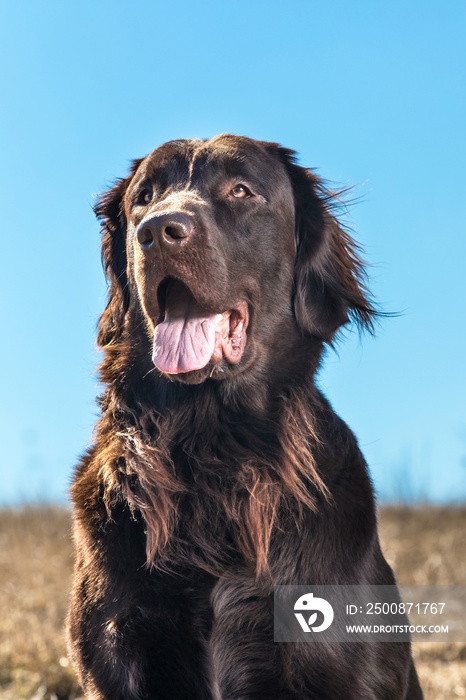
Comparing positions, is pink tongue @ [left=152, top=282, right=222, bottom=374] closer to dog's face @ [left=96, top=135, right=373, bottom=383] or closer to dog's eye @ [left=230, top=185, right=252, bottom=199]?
dog's face @ [left=96, top=135, right=373, bottom=383]

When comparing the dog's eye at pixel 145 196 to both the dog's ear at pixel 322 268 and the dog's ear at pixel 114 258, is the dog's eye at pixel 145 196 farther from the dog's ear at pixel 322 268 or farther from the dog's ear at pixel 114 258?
the dog's ear at pixel 322 268

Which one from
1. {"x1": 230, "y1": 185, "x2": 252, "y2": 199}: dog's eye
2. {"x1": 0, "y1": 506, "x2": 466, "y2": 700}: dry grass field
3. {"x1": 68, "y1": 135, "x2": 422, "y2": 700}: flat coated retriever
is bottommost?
{"x1": 0, "y1": 506, "x2": 466, "y2": 700}: dry grass field

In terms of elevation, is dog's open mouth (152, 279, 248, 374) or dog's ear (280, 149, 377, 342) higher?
dog's ear (280, 149, 377, 342)

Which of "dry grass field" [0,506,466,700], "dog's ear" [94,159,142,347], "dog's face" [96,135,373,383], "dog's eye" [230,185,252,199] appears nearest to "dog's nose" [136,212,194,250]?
"dog's face" [96,135,373,383]

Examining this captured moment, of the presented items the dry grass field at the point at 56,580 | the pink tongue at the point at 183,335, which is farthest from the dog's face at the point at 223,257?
the dry grass field at the point at 56,580

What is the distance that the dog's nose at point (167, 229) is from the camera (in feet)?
10.2

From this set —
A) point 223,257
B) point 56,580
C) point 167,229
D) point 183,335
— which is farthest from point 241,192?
point 56,580

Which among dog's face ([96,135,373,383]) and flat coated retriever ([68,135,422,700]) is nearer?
flat coated retriever ([68,135,422,700])

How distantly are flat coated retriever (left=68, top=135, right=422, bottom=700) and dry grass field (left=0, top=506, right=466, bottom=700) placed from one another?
106 centimetres

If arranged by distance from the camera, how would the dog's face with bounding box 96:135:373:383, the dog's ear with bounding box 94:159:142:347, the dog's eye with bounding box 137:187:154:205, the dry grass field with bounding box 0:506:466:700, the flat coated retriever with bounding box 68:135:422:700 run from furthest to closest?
the dry grass field with bounding box 0:506:466:700
the dog's ear with bounding box 94:159:142:347
the dog's eye with bounding box 137:187:154:205
the dog's face with bounding box 96:135:373:383
the flat coated retriever with bounding box 68:135:422:700

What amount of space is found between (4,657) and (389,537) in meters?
5.95

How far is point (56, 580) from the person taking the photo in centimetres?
907

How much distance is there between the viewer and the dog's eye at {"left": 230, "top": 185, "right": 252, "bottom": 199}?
3.55 metres

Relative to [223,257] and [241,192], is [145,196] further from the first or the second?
[223,257]
